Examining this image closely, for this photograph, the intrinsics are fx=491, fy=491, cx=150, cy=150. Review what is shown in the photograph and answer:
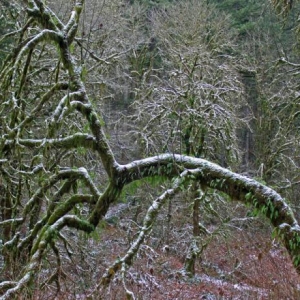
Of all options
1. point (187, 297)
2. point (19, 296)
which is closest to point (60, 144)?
point (19, 296)

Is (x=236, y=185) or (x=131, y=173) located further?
(x=131, y=173)

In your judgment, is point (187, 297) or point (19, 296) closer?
point (19, 296)

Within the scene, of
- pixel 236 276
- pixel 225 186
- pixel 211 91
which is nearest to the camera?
pixel 225 186

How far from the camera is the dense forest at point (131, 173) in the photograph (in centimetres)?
→ 584

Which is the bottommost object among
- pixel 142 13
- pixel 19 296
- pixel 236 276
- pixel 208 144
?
pixel 19 296

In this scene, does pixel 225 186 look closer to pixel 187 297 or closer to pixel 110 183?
pixel 110 183

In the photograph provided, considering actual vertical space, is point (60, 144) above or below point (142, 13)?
below

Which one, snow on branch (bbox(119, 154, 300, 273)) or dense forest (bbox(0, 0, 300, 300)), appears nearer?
snow on branch (bbox(119, 154, 300, 273))

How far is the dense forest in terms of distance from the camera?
5.84 m

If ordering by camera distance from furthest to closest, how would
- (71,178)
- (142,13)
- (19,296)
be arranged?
(142,13) < (71,178) < (19,296)

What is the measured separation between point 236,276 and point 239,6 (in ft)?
71.5

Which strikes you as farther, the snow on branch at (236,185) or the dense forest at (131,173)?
the dense forest at (131,173)

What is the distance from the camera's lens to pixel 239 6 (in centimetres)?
3044

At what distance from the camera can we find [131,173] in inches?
237
